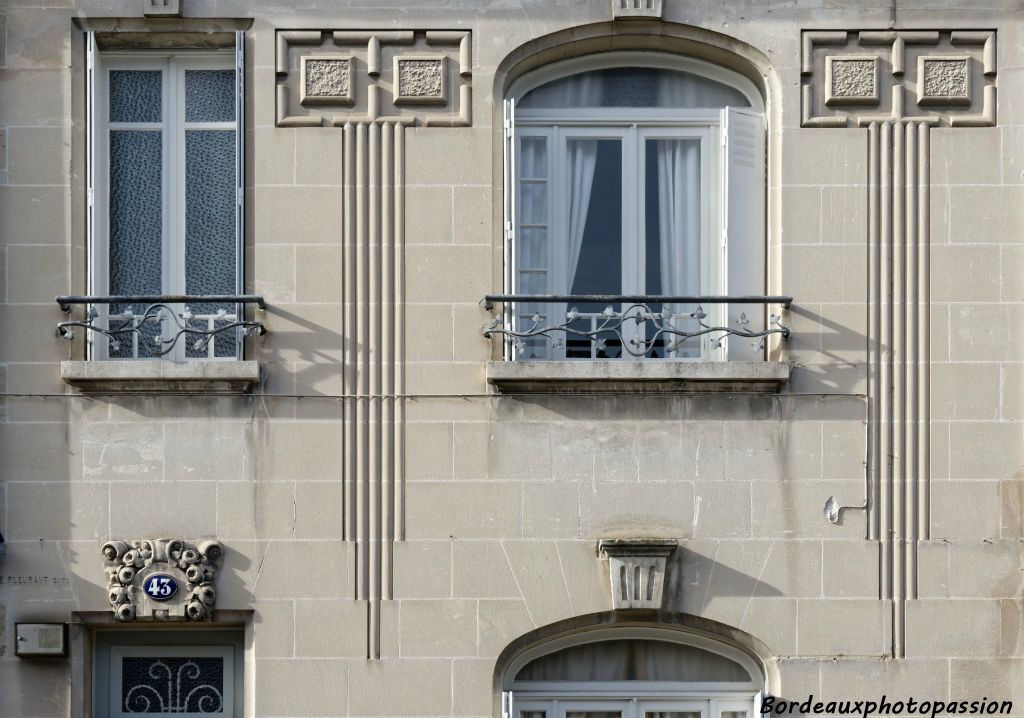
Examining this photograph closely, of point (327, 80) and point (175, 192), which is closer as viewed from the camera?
point (327, 80)

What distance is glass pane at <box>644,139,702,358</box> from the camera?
14.7 meters

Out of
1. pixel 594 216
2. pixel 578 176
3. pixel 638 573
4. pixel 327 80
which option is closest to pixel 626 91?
pixel 578 176

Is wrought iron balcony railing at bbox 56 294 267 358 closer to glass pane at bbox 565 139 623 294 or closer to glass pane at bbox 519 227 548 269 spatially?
glass pane at bbox 519 227 548 269

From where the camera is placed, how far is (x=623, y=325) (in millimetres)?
14523

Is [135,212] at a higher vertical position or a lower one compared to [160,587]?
higher

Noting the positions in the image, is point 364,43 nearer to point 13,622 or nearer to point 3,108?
point 3,108

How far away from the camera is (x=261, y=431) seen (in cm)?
1397

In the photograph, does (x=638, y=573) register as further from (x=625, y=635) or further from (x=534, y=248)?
(x=534, y=248)

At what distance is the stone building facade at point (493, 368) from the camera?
13852mm

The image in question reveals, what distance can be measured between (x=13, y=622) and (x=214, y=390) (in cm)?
247

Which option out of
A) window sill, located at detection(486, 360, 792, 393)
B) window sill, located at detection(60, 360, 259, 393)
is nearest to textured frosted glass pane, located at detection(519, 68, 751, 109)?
window sill, located at detection(486, 360, 792, 393)

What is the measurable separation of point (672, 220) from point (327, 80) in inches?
126

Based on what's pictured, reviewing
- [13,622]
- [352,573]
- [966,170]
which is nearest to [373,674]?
[352,573]

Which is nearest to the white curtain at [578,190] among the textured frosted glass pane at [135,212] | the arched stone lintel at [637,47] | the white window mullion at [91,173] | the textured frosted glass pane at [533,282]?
the textured frosted glass pane at [533,282]
